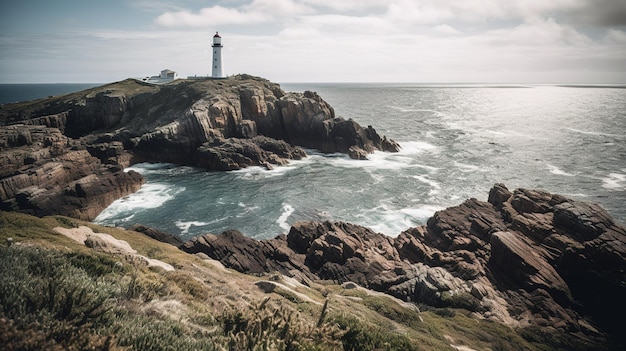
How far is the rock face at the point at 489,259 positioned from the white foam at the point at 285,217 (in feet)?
15.2

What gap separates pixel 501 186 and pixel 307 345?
38388 millimetres

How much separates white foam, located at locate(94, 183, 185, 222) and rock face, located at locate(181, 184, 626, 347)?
18.9 m

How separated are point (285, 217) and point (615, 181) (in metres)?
53.9

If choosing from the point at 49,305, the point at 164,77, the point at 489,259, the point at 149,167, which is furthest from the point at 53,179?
the point at 164,77

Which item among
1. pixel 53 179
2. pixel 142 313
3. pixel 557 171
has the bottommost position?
pixel 53 179

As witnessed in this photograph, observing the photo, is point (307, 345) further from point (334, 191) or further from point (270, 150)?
point (270, 150)

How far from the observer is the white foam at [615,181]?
47.8 metres

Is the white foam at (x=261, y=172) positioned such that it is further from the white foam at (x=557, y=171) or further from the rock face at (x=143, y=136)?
the white foam at (x=557, y=171)

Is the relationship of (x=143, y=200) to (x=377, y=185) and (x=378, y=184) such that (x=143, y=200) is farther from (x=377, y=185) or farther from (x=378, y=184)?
(x=378, y=184)

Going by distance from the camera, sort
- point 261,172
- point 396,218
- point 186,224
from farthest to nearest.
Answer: point 261,172, point 396,218, point 186,224

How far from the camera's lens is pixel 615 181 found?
50.5 m

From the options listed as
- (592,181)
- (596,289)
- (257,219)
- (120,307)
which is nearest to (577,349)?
(596,289)

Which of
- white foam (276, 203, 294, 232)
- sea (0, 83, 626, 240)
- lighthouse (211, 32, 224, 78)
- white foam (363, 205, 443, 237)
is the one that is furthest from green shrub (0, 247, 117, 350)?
lighthouse (211, 32, 224, 78)

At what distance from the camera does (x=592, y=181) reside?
50844 millimetres
